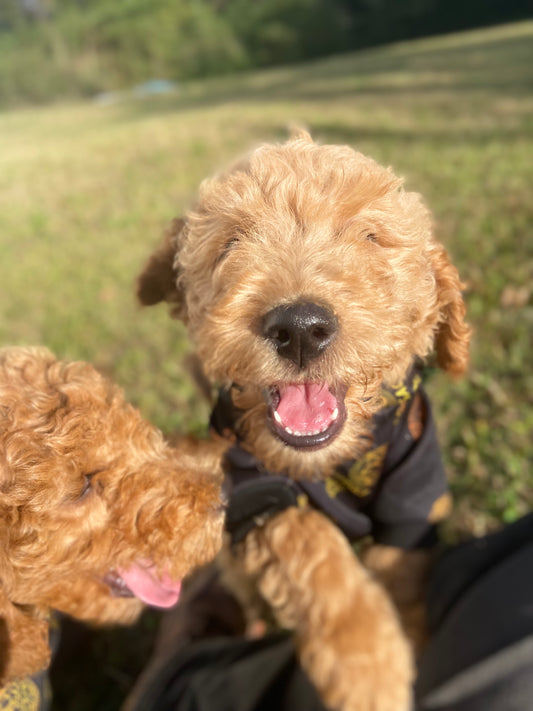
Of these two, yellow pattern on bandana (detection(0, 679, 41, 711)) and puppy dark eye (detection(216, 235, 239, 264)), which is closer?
yellow pattern on bandana (detection(0, 679, 41, 711))

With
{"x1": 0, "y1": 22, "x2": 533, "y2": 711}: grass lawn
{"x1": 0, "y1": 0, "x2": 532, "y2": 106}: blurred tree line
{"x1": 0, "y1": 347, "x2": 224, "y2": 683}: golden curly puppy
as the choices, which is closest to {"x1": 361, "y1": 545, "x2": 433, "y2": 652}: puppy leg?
{"x1": 0, "y1": 22, "x2": 533, "y2": 711}: grass lawn

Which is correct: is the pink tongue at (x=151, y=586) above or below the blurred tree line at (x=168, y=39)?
below

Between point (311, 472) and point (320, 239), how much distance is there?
80 centimetres

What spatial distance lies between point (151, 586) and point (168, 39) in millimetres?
50825

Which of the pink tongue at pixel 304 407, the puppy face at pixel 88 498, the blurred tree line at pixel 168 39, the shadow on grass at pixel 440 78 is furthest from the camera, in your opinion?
the blurred tree line at pixel 168 39

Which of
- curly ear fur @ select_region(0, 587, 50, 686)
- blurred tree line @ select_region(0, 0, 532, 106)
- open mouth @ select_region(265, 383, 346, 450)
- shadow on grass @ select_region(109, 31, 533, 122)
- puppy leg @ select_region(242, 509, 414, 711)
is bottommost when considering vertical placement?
puppy leg @ select_region(242, 509, 414, 711)

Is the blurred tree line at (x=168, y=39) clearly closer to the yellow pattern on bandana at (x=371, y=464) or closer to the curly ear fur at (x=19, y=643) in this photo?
the yellow pattern on bandana at (x=371, y=464)

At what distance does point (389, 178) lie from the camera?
1820mm

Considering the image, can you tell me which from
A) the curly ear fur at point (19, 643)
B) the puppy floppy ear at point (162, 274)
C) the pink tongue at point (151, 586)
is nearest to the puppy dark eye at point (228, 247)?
the puppy floppy ear at point (162, 274)

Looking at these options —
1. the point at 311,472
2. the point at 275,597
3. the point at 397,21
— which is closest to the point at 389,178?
the point at 311,472

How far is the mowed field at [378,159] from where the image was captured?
9.96 feet

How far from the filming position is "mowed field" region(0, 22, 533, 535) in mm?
3035

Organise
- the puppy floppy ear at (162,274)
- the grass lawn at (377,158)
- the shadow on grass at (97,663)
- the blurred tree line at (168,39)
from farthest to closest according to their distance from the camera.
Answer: the blurred tree line at (168,39) < the grass lawn at (377,158) < the shadow on grass at (97,663) < the puppy floppy ear at (162,274)

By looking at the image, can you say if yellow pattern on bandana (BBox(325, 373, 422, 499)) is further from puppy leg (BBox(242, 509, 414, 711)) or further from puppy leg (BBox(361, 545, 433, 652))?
puppy leg (BBox(361, 545, 433, 652))
